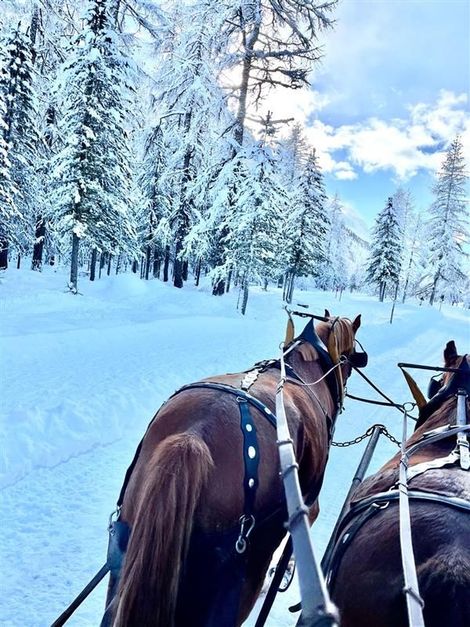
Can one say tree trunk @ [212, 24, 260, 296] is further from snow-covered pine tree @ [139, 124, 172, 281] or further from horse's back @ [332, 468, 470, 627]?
horse's back @ [332, 468, 470, 627]

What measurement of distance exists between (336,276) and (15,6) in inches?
2066

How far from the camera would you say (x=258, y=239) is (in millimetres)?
19062

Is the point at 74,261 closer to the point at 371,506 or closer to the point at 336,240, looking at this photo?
the point at 371,506

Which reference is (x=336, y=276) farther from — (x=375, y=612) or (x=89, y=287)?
(x=375, y=612)

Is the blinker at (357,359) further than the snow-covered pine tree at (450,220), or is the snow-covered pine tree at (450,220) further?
the snow-covered pine tree at (450,220)

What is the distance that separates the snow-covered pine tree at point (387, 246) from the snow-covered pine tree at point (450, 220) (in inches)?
146

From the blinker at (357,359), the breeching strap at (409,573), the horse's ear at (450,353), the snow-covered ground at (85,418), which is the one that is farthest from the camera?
the blinker at (357,359)

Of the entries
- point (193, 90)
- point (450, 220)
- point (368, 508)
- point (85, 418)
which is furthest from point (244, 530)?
point (450, 220)

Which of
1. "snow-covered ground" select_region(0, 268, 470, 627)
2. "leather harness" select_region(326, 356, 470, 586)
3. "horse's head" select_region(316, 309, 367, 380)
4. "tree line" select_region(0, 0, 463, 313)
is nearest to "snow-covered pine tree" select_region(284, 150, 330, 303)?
"tree line" select_region(0, 0, 463, 313)

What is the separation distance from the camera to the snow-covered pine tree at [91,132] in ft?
54.0

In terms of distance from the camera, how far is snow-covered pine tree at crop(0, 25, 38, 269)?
1865 cm

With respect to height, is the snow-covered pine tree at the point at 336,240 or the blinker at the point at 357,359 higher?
the snow-covered pine tree at the point at 336,240

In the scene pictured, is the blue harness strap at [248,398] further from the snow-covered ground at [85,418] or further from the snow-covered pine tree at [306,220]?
the snow-covered pine tree at [306,220]

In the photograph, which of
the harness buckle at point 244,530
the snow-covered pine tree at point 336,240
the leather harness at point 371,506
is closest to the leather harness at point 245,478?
the harness buckle at point 244,530
